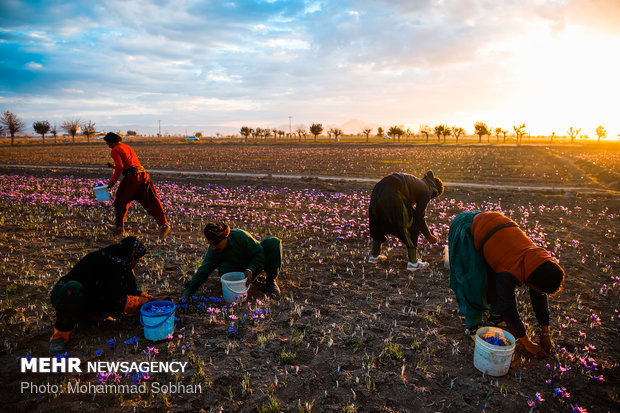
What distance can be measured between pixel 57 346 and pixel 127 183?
511 cm

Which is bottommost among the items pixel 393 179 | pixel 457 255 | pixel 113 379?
pixel 113 379

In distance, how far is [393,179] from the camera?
6.75m

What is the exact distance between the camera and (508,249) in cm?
401

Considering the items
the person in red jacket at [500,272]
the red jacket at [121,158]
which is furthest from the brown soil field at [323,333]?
the red jacket at [121,158]

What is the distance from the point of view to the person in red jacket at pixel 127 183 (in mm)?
8531

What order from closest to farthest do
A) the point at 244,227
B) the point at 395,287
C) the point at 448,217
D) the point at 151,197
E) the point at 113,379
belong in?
the point at 113,379 < the point at 395,287 < the point at 151,197 < the point at 244,227 < the point at 448,217

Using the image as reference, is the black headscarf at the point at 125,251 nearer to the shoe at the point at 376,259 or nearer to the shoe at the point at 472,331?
the shoe at the point at 376,259

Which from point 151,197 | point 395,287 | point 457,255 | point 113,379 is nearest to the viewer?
point 113,379

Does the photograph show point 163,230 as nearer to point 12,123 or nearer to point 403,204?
point 403,204

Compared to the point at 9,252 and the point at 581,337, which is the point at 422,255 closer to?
the point at 581,337

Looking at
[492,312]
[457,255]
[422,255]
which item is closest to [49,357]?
[457,255]

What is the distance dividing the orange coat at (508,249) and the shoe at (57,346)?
5.44 metres

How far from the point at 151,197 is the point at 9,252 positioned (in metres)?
3.15

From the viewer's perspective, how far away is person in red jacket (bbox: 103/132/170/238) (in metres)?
8.53
